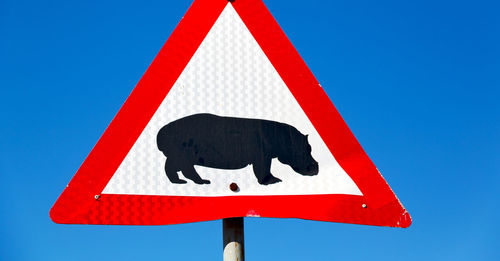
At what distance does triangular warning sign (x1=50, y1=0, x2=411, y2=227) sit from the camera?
1.61 metres

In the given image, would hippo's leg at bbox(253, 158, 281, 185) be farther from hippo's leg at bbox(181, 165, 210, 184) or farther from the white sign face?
hippo's leg at bbox(181, 165, 210, 184)

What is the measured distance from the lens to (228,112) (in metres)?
1.70

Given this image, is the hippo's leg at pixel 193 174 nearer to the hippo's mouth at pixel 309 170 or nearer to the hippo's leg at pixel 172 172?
the hippo's leg at pixel 172 172

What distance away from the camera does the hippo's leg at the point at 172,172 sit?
162cm

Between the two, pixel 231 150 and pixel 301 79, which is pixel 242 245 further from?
pixel 301 79

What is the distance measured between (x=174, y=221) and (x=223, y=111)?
379 mm

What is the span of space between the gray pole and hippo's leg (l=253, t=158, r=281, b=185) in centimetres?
Result: 15

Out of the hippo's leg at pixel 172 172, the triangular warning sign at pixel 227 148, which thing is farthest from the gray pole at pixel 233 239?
the hippo's leg at pixel 172 172

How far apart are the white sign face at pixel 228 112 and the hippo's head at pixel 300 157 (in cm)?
1

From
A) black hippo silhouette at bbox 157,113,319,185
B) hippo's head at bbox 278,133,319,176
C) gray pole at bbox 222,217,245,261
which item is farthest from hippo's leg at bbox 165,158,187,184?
hippo's head at bbox 278,133,319,176

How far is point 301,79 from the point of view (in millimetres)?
1719

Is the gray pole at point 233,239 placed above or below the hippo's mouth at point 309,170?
below

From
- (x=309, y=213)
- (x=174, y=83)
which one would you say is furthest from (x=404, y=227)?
(x=174, y=83)

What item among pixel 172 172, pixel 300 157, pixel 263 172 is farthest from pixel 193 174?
pixel 300 157
